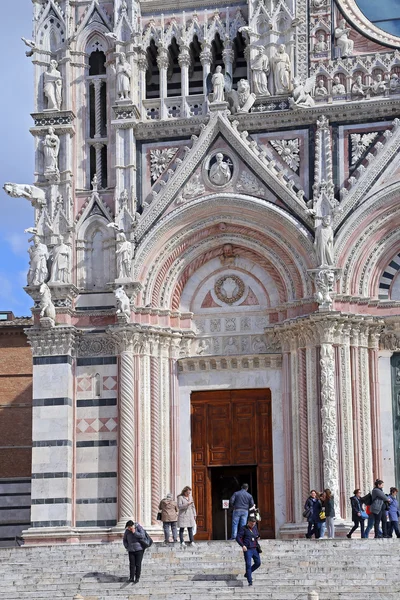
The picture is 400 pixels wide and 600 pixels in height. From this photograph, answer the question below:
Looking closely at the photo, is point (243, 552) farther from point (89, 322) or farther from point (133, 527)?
point (89, 322)

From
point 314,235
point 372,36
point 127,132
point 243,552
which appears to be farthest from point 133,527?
point 372,36

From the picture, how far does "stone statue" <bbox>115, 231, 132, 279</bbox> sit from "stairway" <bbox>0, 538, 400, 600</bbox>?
7407 mm

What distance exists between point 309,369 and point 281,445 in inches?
77.2

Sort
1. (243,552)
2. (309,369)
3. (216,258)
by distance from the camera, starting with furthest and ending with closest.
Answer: (216,258), (309,369), (243,552)

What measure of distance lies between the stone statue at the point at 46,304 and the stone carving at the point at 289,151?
6464mm

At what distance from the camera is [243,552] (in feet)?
79.7

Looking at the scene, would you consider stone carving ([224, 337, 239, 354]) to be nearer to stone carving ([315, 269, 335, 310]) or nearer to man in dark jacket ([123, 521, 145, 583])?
stone carving ([315, 269, 335, 310])

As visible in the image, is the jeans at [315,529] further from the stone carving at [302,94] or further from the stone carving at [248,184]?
the stone carving at [302,94]

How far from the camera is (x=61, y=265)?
106 ft

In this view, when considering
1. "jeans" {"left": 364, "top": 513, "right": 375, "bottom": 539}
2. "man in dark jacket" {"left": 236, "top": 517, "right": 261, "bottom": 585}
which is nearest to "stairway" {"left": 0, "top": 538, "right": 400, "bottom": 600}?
"man in dark jacket" {"left": 236, "top": 517, "right": 261, "bottom": 585}

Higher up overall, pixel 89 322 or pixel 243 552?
pixel 89 322

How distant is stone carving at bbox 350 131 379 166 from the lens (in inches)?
1256

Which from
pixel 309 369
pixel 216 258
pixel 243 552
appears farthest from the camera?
pixel 216 258

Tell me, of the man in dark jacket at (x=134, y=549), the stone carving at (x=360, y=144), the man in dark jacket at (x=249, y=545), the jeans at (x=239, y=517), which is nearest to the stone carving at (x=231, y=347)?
the stone carving at (x=360, y=144)
